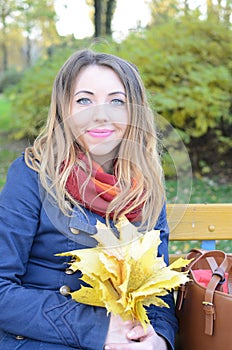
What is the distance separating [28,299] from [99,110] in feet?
2.27

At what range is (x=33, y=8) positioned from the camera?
999cm

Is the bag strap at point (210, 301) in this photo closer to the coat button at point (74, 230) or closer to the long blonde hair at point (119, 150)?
the long blonde hair at point (119, 150)

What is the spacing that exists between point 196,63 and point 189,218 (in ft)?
15.1

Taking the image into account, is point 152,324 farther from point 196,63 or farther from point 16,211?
point 196,63

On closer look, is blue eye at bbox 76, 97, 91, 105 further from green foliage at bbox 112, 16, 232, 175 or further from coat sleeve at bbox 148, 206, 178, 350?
green foliage at bbox 112, 16, 232, 175

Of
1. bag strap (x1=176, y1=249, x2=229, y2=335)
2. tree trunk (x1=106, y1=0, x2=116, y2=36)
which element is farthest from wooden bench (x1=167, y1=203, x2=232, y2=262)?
tree trunk (x1=106, y1=0, x2=116, y2=36)

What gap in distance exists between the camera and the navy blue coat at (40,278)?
168cm

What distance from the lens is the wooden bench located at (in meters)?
2.37

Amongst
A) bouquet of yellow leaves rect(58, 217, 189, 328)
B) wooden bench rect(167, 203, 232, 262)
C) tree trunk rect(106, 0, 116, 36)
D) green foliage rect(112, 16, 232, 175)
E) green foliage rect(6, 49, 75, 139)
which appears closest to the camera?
bouquet of yellow leaves rect(58, 217, 189, 328)

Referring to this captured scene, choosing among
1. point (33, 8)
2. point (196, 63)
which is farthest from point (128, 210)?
point (33, 8)

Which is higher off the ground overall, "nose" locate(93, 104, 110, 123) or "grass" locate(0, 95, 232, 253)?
"nose" locate(93, 104, 110, 123)

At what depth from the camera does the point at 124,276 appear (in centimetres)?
155

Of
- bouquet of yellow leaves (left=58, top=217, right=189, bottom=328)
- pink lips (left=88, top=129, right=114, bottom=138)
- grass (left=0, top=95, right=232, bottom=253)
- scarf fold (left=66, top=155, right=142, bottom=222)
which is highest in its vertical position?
pink lips (left=88, top=129, right=114, bottom=138)

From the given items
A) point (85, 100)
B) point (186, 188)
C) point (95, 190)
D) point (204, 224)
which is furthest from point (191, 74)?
point (95, 190)
